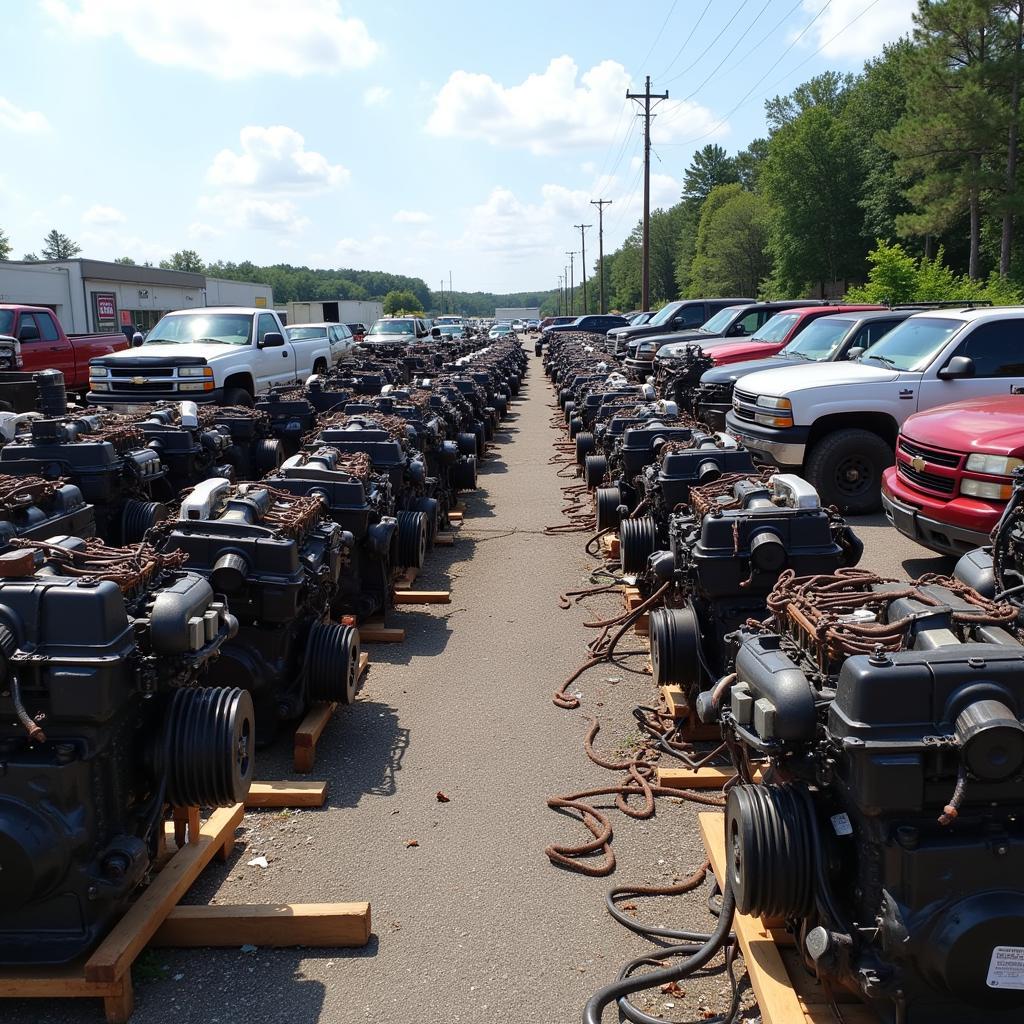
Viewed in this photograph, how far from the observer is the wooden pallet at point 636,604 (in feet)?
23.5

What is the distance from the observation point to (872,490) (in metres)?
10.5

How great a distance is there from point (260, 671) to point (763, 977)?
297cm

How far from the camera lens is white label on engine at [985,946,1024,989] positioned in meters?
2.70

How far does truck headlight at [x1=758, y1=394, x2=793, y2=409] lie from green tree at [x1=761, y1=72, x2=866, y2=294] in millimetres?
51089

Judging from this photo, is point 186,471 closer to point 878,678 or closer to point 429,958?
point 429,958

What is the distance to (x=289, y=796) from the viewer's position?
4750 millimetres

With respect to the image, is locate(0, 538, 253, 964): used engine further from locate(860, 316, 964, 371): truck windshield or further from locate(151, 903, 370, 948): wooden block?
locate(860, 316, 964, 371): truck windshield

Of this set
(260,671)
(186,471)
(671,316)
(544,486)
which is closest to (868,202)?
(671,316)

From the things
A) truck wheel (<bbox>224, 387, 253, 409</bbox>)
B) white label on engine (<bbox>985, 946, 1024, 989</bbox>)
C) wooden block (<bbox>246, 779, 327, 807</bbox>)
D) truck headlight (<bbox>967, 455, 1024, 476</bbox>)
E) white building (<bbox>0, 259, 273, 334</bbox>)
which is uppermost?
white building (<bbox>0, 259, 273, 334</bbox>)

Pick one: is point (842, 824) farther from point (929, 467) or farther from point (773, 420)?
point (773, 420)

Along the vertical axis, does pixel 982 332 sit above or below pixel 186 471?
above

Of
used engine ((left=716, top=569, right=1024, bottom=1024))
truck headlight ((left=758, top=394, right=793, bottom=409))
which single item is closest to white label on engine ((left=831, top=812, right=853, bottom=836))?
used engine ((left=716, top=569, right=1024, bottom=1024))

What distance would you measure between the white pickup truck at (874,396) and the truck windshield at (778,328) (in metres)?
4.82

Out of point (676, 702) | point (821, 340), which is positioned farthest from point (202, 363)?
point (676, 702)
